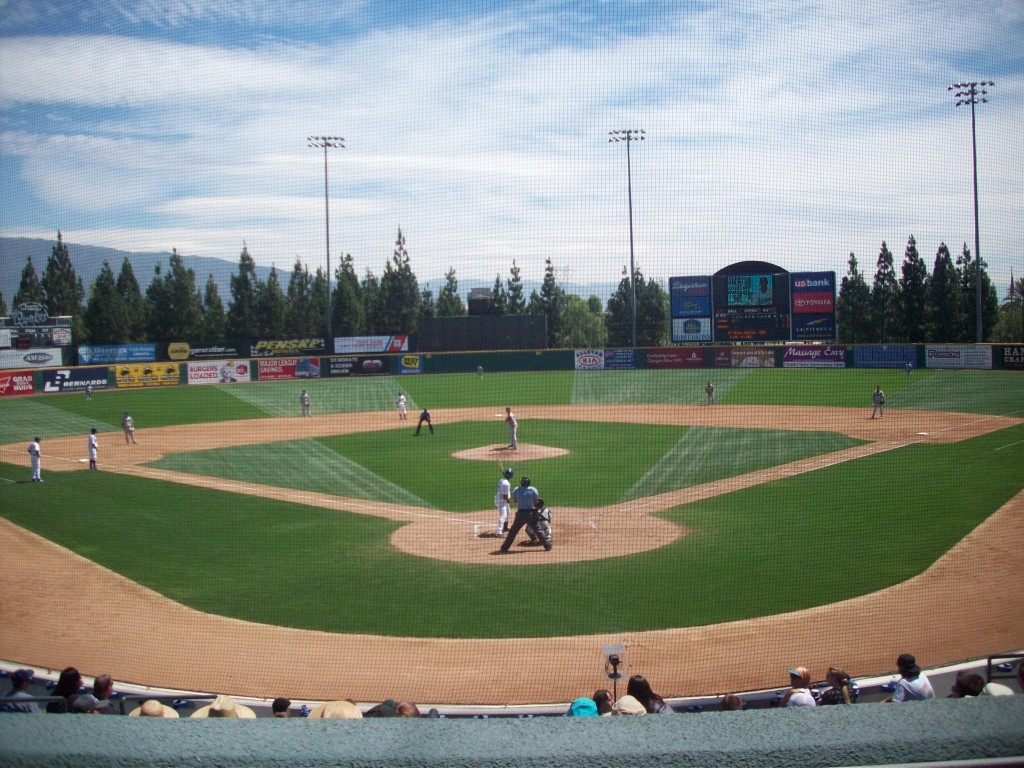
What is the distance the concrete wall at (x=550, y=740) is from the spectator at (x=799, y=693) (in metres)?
2.96

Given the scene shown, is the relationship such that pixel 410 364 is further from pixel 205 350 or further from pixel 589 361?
pixel 205 350

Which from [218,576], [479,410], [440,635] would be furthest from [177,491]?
[479,410]

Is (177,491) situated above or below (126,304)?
below

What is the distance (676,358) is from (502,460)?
22756 mm

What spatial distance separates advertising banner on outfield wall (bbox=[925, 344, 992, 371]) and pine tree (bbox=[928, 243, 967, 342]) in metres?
10.1

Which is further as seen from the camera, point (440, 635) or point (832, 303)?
point (832, 303)

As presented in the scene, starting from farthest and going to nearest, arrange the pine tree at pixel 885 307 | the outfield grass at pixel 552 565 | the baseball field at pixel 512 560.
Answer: the pine tree at pixel 885 307 < the outfield grass at pixel 552 565 < the baseball field at pixel 512 560

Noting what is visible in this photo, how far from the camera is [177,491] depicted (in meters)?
17.5

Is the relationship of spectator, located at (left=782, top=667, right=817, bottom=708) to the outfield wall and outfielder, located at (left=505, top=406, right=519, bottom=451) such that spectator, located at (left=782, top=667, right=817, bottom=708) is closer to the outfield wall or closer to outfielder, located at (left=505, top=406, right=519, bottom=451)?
outfielder, located at (left=505, top=406, right=519, bottom=451)

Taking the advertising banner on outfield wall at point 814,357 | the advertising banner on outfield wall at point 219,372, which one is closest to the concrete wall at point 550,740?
the advertising banner on outfield wall at point 814,357

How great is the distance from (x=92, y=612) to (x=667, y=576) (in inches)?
279

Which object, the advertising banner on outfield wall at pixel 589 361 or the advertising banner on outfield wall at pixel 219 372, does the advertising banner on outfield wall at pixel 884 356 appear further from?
the advertising banner on outfield wall at pixel 219 372

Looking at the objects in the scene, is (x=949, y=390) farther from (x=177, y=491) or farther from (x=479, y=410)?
(x=177, y=491)

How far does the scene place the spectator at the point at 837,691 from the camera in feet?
16.4
